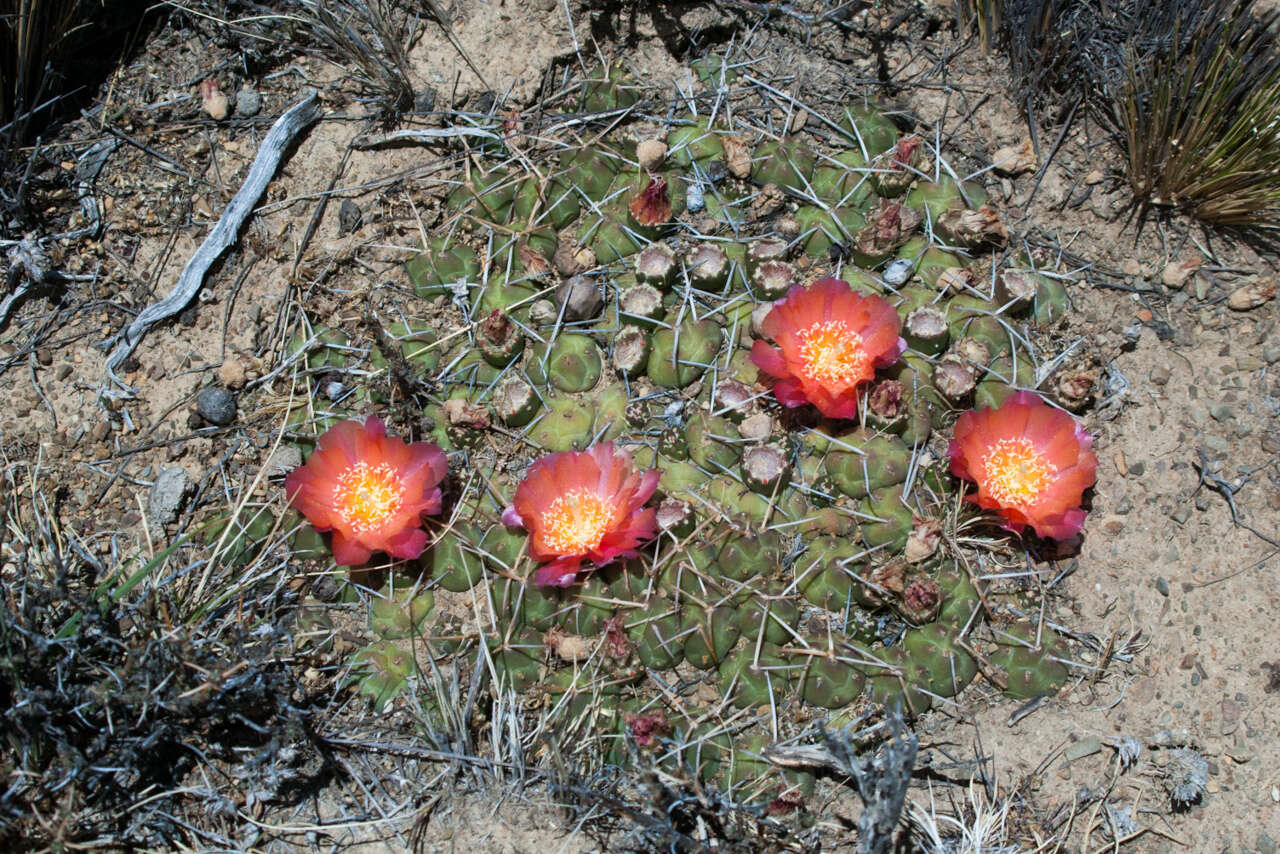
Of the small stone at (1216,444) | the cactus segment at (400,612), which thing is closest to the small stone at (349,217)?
the cactus segment at (400,612)

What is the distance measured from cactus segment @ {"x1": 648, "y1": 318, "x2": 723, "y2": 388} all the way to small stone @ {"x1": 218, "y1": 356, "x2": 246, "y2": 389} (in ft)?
4.84

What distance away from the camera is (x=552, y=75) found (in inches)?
145

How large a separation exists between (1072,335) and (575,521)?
190cm

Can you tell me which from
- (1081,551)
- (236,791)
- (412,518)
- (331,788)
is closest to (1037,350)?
(1081,551)

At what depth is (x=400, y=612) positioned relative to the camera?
10.1 ft

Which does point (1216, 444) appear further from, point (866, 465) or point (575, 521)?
point (575, 521)

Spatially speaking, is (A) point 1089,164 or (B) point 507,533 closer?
(B) point 507,533

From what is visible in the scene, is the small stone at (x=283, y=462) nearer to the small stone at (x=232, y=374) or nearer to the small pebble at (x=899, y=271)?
the small stone at (x=232, y=374)

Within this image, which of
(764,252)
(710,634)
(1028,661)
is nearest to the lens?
(710,634)

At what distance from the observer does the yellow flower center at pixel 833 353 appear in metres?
3.01

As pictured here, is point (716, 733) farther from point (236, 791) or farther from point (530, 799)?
point (236, 791)

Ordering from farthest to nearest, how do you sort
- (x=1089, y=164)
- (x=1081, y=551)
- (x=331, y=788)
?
(x=1089, y=164), (x=1081, y=551), (x=331, y=788)

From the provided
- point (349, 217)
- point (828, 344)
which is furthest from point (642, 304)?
point (349, 217)

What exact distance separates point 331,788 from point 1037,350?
9.12 ft
